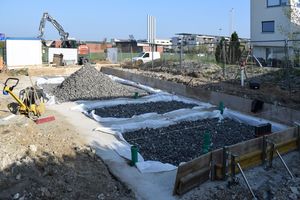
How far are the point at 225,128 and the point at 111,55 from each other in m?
29.2

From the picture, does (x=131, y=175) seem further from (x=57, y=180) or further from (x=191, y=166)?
(x=57, y=180)

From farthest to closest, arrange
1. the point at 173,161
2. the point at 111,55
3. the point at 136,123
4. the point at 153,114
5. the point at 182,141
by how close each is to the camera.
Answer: the point at 111,55 → the point at 153,114 → the point at 136,123 → the point at 182,141 → the point at 173,161

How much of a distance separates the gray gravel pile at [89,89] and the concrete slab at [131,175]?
5079 millimetres

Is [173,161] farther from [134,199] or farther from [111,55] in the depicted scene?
[111,55]

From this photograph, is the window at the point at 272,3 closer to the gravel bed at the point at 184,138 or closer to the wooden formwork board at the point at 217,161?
the gravel bed at the point at 184,138

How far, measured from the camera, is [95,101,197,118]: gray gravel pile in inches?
467

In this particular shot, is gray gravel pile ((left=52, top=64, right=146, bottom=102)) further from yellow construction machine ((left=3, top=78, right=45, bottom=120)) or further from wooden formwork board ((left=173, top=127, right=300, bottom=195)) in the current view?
wooden formwork board ((left=173, top=127, right=300, bottom=195))

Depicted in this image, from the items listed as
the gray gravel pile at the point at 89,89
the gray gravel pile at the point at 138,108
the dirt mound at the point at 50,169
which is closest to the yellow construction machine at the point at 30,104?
the gray gravel pile at the point at 138,108

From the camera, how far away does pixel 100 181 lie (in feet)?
20.6

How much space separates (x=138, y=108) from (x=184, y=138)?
3.86 meters

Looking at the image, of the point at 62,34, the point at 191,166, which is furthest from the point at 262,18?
the point at 191,166

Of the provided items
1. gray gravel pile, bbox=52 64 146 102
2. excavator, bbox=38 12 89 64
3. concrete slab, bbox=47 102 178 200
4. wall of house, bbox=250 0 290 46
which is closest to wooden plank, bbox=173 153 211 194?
concrete slab, bbox=47 102 178 200

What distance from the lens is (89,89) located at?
15375 mm

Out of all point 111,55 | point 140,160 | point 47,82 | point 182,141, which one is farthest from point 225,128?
point 111,55
